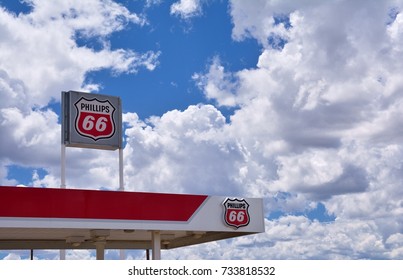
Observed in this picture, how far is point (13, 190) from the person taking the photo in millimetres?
27078

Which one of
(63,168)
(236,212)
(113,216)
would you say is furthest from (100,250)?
(236,212)

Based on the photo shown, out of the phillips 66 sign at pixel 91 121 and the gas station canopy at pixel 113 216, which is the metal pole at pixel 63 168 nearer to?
the phillips 66 sign at pixel 91 121

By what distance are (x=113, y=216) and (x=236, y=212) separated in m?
6.63

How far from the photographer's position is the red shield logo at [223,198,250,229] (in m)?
31.9

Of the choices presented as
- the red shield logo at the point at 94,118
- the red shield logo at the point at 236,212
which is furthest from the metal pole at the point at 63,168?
the red shield logo at the point at 236,212

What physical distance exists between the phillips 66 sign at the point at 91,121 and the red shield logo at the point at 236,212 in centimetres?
695

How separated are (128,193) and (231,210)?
5620 millimetres

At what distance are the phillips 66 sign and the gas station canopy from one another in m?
4.79

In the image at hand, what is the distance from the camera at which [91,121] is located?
33531 mm

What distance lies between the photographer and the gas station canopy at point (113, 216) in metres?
27.4

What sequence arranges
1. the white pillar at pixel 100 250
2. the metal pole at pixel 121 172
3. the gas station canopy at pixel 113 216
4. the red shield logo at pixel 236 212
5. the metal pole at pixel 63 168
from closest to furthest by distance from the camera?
1. the gas station canopy at pixel 113 216
2. the metal pole at pixel 63 168
3. the red shield logo at pixel 236 212
4. the metal pole at pixel 121 172
5. the white pillar at pixel 100 250
